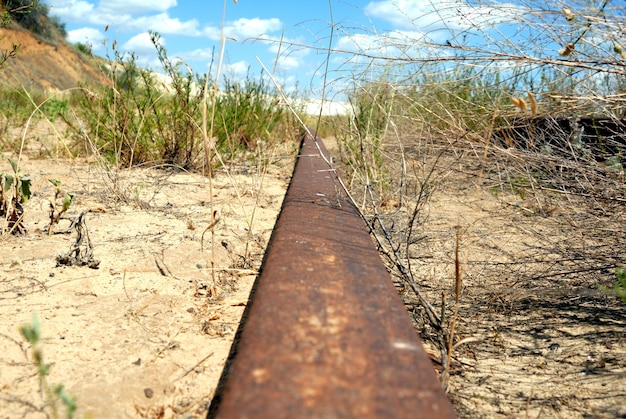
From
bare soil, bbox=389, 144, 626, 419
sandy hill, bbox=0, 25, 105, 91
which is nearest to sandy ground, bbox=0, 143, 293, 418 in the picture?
bare soil, bbox=389, 144, 626, 419

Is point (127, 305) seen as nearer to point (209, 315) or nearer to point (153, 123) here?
point (209, 315)

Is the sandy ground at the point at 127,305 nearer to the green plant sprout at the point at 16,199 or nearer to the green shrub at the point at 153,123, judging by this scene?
the green plant sprout at the point at 16,199

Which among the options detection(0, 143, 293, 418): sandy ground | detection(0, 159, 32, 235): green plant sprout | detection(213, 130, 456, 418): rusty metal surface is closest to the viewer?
detection(213, 130, 456, 418): rusty metal surface

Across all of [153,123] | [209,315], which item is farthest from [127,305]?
[153,123]

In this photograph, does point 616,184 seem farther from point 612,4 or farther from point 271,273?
point 271,273

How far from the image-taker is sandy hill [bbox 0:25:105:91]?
17.8 metres

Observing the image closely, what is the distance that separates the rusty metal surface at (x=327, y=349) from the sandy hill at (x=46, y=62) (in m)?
17.9

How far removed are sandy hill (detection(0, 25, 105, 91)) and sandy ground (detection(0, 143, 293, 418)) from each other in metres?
16.3

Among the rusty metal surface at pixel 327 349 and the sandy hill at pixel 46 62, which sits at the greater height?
the sandy hill at pixel 46 62

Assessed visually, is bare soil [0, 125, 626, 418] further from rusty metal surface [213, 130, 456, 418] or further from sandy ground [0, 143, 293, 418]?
rusty metal surface [213, 130, 456, 418]

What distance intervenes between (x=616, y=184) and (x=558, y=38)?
63 centimetres

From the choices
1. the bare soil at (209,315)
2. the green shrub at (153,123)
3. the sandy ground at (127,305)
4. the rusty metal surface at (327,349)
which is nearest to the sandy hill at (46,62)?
the green shrub at (153,123)

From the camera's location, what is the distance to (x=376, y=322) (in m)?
Result: 1.14

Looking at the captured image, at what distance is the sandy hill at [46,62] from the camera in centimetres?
1778
